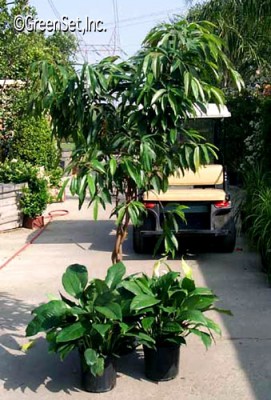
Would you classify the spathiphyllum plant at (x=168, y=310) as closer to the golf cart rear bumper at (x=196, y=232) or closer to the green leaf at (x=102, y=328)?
the green leaf at (x=102, y=328)

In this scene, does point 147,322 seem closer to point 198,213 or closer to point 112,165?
point 112,165

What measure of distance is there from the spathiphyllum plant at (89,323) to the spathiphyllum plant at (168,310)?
0.14 metres

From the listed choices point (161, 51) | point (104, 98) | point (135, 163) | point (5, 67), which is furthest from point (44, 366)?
point (5, 67)

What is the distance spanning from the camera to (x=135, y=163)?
3295 mm

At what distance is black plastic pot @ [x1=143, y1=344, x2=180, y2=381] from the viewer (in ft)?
11.8

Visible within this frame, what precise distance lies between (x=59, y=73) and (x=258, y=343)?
9.17 ft

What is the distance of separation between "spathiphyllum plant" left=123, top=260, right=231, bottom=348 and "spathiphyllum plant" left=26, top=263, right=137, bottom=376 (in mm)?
139

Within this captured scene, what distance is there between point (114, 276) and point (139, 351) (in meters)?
0.78

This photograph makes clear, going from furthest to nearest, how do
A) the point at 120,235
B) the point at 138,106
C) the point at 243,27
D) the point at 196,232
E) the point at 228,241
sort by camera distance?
the point at 243,27 < the point at 228,241 < the point at 196,232 < the point at 120,235 < the point at 138,106

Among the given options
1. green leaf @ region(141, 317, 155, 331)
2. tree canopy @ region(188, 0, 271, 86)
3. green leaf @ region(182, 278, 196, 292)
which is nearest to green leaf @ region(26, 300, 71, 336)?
green leaf @ region(141, 317, 155, 331)

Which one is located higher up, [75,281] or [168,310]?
[75,281]

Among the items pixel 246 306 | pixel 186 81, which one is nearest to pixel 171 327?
pixel 186 81

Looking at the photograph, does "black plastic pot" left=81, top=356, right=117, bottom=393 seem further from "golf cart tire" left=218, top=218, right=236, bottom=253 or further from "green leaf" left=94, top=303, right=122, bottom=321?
"golf cart tire" left=218, top=218, right=236, bottom=253

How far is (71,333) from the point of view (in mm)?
3389
